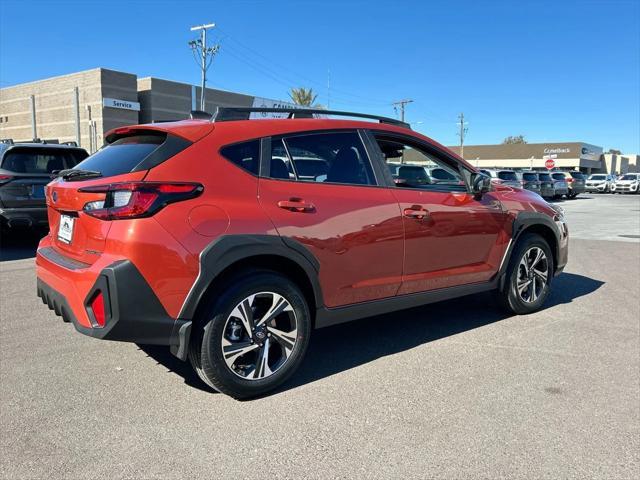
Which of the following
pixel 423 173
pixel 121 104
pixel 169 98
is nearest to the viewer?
pixel 423 173

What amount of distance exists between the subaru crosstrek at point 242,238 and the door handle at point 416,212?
0.04 ft

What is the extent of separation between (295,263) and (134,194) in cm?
107

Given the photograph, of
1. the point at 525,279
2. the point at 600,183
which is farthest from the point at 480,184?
the point at 600,183

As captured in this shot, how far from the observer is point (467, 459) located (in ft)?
8.61

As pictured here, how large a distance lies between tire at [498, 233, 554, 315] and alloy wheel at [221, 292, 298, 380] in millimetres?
2537

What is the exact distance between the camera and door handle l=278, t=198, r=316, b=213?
3226mm

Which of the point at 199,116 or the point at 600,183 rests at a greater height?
the point at 600,183

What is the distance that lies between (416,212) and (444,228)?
1.21ft

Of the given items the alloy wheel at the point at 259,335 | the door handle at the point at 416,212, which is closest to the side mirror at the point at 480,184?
the door handle at the point at 416,212

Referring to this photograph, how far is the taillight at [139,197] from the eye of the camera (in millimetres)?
2814

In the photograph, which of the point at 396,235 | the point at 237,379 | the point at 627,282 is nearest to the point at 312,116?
the point at 396,235

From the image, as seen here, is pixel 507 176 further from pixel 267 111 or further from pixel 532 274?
pixel 267 111

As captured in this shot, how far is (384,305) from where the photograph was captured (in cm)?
385

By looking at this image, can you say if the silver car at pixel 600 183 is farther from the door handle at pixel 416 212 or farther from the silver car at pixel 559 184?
the door handle at pixel 416 212
